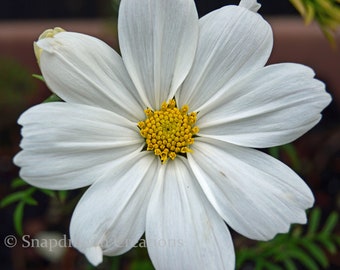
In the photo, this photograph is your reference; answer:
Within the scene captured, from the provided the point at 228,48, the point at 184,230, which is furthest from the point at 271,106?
the point at 184,230

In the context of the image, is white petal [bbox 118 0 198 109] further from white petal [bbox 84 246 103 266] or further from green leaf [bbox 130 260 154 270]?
green leaf [bbox 130 260 154 270]

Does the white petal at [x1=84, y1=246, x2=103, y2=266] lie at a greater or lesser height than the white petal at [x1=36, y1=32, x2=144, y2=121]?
lesser

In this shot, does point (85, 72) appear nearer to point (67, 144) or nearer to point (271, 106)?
point (67, 144)

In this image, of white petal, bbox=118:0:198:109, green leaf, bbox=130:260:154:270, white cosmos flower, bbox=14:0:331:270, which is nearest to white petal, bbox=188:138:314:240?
white cosmos flower, bbox=14:0:331:270

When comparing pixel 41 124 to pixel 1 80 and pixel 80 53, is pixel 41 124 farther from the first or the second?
pixel 1 80

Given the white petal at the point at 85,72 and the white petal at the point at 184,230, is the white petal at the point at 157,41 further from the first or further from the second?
the white petal at the point at 184,230

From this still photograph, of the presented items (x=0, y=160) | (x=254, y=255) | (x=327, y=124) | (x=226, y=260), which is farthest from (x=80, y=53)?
(x=327, y=124)

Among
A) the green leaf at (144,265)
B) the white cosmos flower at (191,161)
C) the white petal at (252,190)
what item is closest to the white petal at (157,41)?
the white cosmos flower at (191,161)
